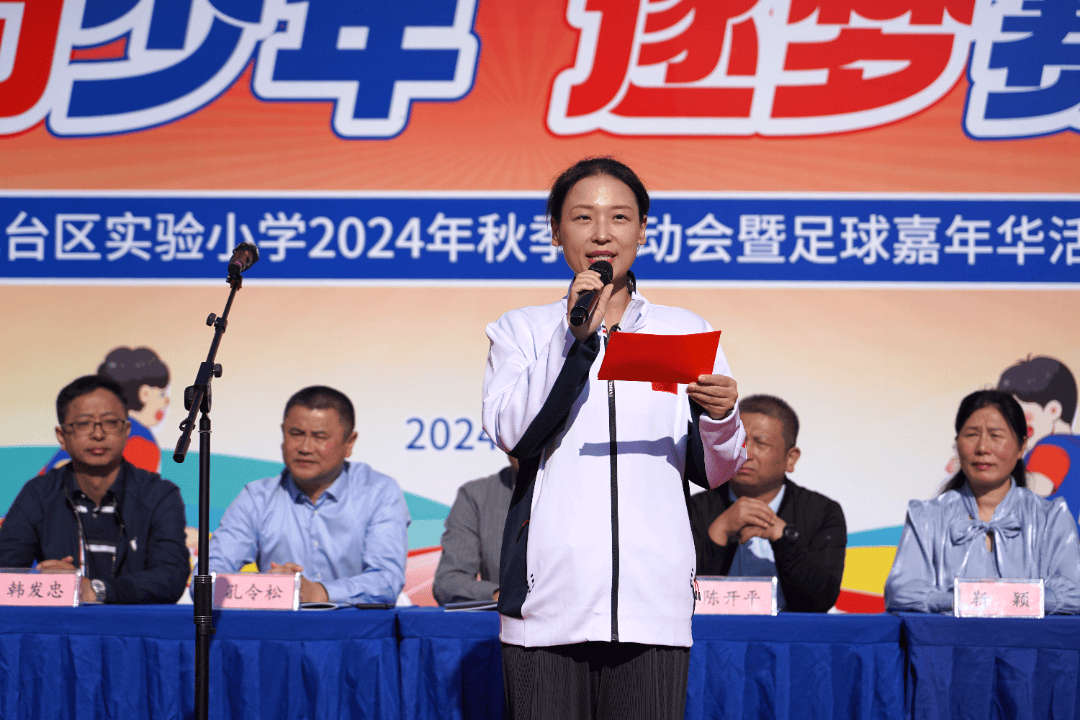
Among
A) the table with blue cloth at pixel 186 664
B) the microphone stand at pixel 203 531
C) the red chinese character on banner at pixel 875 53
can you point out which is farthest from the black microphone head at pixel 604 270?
the red chinese character on banner at pixel 875 53

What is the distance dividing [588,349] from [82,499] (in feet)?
6.93

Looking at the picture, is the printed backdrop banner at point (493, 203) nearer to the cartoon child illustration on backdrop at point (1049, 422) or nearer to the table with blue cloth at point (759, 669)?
the cartoon child illustration on backdrop at point (1049, 422)

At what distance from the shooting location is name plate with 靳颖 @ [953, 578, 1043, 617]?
2.22 metres

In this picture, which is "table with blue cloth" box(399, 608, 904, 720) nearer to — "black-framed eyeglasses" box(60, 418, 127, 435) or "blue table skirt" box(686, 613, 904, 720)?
"blue table skirt" box(686, 613, 904, 720)

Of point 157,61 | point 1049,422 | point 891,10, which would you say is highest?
point 891,10

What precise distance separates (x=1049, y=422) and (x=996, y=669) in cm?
159

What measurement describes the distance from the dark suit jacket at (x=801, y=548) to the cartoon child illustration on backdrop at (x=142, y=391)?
1850mm

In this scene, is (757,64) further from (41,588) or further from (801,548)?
(41,588)

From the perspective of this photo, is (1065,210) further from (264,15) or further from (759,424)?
(264,15)

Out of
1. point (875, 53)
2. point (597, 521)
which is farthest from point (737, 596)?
point (875, 53)

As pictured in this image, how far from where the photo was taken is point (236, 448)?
3.57 meters

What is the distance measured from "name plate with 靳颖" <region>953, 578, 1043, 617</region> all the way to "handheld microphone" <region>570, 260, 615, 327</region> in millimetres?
1364

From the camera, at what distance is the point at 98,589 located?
2432mm

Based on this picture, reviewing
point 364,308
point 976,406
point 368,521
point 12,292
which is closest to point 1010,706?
point 976,406
